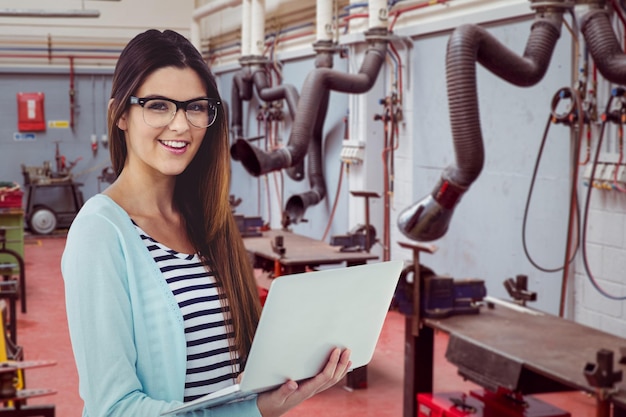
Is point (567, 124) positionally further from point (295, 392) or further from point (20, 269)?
point (20, 269)

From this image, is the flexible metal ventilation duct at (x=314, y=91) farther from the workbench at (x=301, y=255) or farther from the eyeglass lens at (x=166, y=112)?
the eyeglass lens at (x=166, y=112)

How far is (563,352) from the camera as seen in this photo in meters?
2.88

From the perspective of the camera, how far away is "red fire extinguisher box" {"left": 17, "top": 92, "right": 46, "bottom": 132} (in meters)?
11.2

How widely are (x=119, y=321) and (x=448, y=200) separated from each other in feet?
10.4

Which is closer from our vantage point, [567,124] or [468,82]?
[468,82]

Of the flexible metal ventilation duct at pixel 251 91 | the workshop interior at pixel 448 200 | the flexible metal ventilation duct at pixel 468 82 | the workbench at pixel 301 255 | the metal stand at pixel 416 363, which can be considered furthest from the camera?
the flexible metal ventilation duct at pixel 251 91

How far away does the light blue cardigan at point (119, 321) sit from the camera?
1.22 meters

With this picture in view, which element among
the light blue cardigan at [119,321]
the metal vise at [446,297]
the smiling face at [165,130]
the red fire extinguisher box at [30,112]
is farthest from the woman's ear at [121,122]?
the red fire extinguisher box at [30,112]

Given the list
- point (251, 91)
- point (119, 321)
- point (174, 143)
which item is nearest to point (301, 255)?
point (174, 143)

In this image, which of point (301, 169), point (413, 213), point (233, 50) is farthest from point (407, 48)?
point (233, 50)

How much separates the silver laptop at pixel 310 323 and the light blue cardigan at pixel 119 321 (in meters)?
0.07

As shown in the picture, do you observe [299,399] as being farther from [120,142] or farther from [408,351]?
[408,351]

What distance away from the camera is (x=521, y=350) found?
2902 mm

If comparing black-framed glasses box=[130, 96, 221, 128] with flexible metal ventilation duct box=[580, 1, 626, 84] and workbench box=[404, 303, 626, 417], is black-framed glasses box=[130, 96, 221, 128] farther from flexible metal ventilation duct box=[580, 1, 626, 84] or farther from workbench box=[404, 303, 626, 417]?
flexible metal ventilation duct box=[580, 1, 626, 84]
